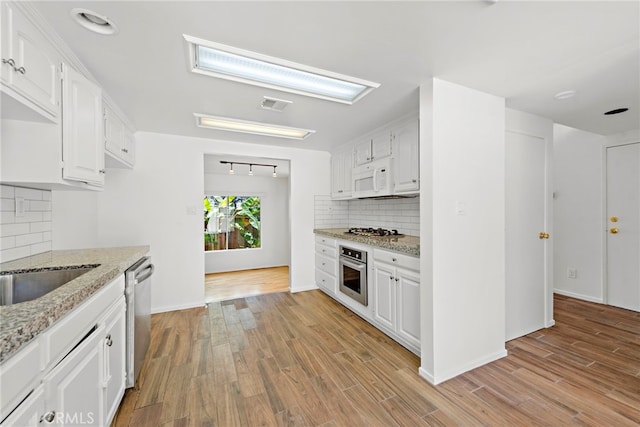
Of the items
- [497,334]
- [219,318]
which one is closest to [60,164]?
[219,318]

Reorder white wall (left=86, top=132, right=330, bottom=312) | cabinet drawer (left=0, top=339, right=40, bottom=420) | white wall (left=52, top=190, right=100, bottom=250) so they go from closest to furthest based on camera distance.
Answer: cabinet drawer (left=0, top=339, right=40, bottom=420) → white wall (left=52, top=190, right=100, bottom=250) → white wall (left=86, top=132, right=330, bottom=312)

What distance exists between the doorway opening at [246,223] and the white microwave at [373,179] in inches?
76.3

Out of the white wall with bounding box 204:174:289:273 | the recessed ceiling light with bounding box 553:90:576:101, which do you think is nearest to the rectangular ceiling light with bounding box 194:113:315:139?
the recessed ceiling light with bounding box 553:90:576:101

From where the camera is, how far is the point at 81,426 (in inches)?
43.6

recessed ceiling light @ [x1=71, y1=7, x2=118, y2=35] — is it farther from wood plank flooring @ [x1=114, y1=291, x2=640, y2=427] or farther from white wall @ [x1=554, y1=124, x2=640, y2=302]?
white wall @ [x1=554, y1=124, x2=640, y2=302]

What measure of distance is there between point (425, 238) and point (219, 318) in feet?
8.31

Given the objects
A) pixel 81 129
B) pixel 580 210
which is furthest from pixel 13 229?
pixel 580 210

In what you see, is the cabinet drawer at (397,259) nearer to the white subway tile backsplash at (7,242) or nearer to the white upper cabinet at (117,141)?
the white upper cabinet at (117,141)

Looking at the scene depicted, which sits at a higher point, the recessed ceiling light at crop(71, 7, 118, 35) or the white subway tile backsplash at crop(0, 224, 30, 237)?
the recessed ceiling light at crop(71, 7, 118, 35)

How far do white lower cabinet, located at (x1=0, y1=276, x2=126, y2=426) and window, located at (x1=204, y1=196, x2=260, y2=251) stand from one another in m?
4.22

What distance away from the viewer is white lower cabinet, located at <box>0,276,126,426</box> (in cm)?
79

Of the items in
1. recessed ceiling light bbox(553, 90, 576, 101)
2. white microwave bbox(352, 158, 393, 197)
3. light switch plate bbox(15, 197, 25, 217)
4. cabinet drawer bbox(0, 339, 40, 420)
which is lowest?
cabinet drawer bbox(0, 339, 40, 420)

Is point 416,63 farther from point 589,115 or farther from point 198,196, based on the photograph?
point 198,196

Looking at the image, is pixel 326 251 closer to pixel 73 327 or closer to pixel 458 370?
pixel 458 370
